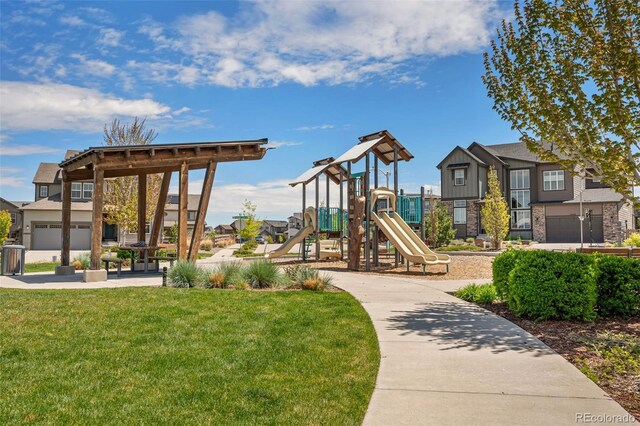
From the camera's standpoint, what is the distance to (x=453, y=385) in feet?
15.1

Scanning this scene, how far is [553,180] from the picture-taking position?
41.1 m

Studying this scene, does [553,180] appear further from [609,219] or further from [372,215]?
[372,215]

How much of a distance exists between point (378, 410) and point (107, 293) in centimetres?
778

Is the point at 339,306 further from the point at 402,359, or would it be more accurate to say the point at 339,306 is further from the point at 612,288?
the point at 612,288

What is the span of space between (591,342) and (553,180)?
127ft

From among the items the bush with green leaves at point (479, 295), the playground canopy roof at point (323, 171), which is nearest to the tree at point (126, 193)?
the playground canopy roof at point (323, 171)

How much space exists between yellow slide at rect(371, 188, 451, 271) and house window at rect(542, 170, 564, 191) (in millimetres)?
27849

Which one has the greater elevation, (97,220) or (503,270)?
(97,220)

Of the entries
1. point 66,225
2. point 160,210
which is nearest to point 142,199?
point 160,210

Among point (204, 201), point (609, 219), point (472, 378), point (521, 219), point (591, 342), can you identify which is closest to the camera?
point (472, 378)

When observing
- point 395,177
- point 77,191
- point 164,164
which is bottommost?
point 164,164

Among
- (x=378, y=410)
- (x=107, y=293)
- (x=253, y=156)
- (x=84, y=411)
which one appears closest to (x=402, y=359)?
→ (x=378, y=410)

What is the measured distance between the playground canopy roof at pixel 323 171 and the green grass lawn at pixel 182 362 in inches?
548

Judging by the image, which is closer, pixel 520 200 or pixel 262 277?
pixel 262 277
